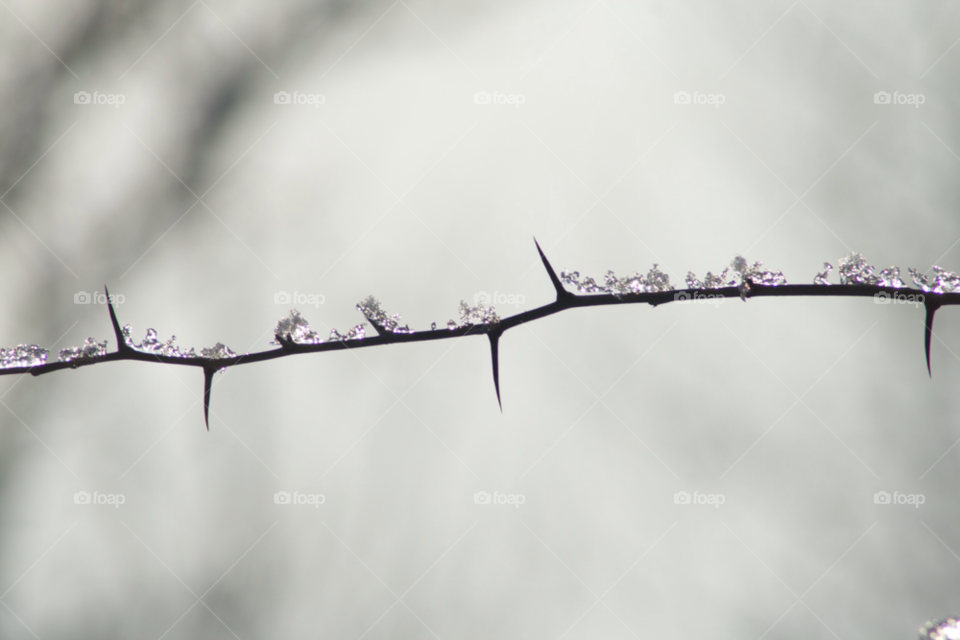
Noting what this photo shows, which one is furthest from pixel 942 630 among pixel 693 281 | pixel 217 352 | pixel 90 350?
pixel 90 350

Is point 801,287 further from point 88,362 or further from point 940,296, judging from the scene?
point 88,362

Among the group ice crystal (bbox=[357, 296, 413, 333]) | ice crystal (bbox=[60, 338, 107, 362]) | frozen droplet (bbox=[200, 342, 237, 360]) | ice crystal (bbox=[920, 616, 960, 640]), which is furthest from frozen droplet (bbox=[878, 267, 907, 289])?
ice crystal (bbox=[60, 338, 107, 362])

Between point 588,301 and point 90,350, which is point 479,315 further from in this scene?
point 90,350

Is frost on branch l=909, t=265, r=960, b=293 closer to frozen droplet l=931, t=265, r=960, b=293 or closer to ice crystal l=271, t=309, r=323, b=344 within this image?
frozen droplet l=931, t=265, r=960, b=293

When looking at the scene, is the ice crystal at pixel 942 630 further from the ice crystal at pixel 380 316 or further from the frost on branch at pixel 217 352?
the frost on branch at pixel 217 352

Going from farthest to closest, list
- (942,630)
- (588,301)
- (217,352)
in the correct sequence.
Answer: (217,352)
(588,301)
(942,630)

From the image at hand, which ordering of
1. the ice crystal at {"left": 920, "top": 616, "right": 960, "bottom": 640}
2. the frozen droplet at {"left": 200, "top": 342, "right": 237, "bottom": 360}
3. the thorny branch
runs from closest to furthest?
the ice crystal at {"left": 920, "top": 616, "right": 960, "bottom": 640} → the thorny branch → the frozen droplet at {"left": 200, "top": 342, "right": 237, "bottom": 360}

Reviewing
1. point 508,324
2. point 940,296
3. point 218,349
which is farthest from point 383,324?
point 940,296
